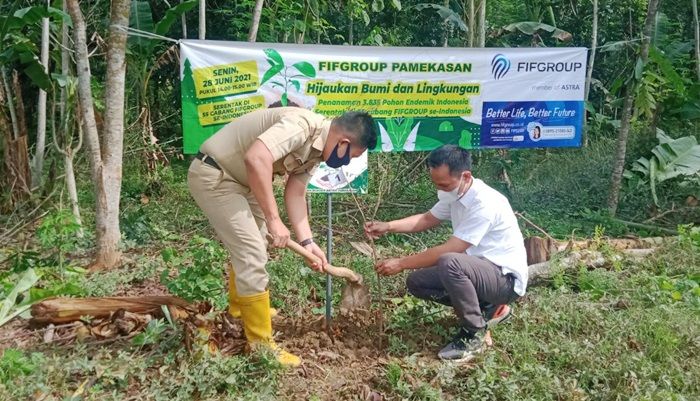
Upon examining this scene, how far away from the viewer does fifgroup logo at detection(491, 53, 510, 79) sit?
6.48 meters

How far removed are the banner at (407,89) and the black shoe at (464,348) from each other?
2993mm

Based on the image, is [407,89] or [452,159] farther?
[407,89]

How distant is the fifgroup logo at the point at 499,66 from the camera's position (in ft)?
21.3

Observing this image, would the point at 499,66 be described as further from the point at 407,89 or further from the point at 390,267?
the point at 390,267

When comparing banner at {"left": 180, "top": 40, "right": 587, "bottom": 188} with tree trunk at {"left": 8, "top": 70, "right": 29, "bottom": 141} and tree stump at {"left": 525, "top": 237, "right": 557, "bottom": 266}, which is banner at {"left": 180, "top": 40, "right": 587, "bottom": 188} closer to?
tree stump at {"left": 525, "top": 237, "right": 557, "bottom": 266}

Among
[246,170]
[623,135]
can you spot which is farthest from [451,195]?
[623,135]

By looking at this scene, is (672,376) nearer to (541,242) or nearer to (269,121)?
(541,242)

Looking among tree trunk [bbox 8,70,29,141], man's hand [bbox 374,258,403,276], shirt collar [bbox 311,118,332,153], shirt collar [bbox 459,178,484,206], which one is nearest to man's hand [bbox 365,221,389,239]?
man's hand [bbox 374,258,403,276]

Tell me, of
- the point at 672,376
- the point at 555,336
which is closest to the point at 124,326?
the point at 555,336

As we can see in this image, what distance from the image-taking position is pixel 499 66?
21.3ft

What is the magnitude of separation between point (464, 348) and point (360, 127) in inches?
57.6

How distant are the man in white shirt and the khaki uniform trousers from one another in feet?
2.46

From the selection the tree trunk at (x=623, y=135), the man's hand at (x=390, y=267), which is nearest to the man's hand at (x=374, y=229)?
the man's hand at (x=390, y=267)

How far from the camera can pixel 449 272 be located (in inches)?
137
